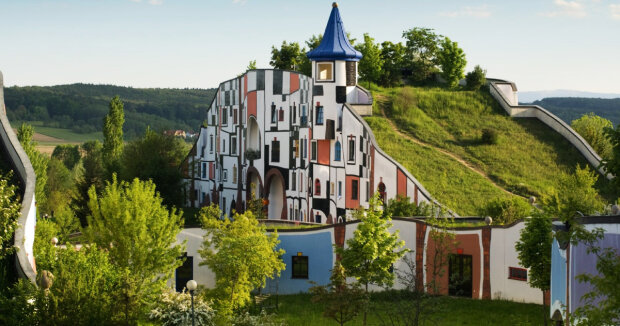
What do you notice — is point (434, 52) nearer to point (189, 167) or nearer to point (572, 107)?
point (189, 167)

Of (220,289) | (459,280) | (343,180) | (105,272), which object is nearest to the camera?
(105,272)

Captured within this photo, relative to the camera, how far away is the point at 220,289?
24.5 meters

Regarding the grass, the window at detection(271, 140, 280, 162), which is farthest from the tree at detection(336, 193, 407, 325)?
the window at detection(271, 140, 280, 162)

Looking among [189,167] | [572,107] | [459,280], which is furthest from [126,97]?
[459,280]

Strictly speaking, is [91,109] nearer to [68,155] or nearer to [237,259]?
[68,155]

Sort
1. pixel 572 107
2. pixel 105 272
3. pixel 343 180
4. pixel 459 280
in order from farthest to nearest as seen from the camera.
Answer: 1. pixel 572 107
2. pixel 343 180
3. pixel 459 280
4. pixel 105 272

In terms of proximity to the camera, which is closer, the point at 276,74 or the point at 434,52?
the point at 276,74

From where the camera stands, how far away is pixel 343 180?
41.1 meters

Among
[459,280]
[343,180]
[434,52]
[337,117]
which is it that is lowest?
[459,280]

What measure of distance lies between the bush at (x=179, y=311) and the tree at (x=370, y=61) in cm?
2949

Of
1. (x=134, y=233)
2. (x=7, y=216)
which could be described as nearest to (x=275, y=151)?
(x=134, y=233)

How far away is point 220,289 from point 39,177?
30.4m

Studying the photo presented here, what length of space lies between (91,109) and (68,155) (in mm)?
32751

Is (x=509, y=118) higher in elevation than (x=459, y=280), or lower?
higher
